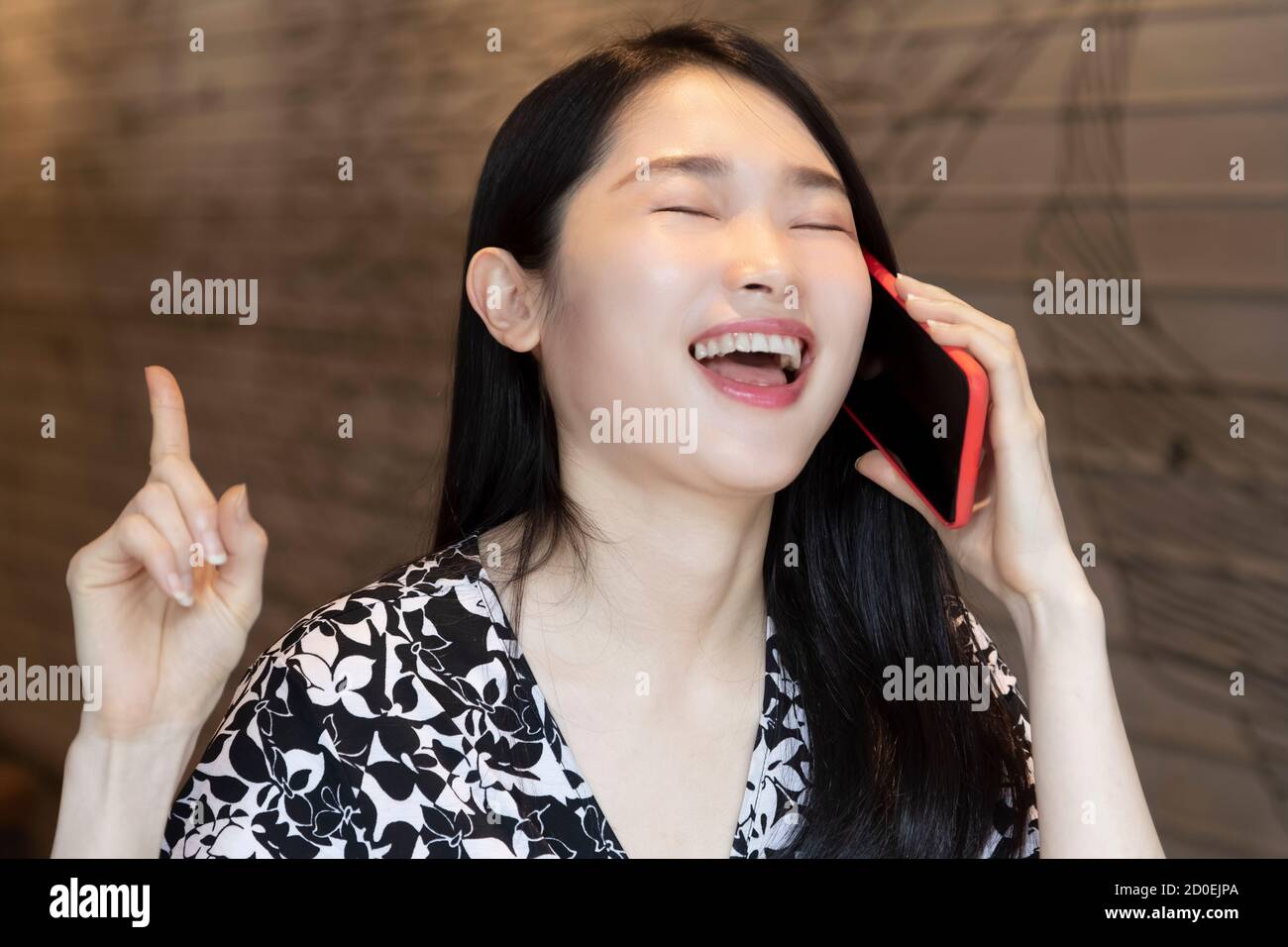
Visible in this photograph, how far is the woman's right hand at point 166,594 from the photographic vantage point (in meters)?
0.94

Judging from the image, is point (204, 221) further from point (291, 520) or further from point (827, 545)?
point (827, 545)

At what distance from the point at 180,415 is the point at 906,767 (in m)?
0.84

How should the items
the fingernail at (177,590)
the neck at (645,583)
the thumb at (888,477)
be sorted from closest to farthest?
the fingernail at (177,590) → the neck at (645,583) → the thumb at (888,477)

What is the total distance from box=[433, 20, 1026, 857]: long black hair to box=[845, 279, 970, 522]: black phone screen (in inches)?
4.1

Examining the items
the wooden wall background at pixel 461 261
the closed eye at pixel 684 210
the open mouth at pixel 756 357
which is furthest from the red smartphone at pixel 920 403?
the wooden wall background at pixel 461 261

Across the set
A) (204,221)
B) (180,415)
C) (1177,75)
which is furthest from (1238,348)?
(204,221)

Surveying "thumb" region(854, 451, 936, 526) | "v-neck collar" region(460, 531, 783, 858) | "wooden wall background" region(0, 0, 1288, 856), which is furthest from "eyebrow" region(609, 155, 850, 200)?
"wooden wall background" region(0, 0, 1288, 856)

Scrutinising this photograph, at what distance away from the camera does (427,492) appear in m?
3.50

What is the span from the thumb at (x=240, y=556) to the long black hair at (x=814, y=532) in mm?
410

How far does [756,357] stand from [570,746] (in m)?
0.52

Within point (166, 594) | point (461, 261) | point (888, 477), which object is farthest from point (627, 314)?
point (461, 261)

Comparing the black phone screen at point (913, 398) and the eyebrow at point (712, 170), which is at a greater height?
the eyebrow at point (712, 170)

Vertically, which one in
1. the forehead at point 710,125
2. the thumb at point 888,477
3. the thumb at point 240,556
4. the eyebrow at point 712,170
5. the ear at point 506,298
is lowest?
the thumb at point 240,556

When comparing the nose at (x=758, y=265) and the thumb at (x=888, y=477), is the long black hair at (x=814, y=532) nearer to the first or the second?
the thumb at (x=888, y=477)
